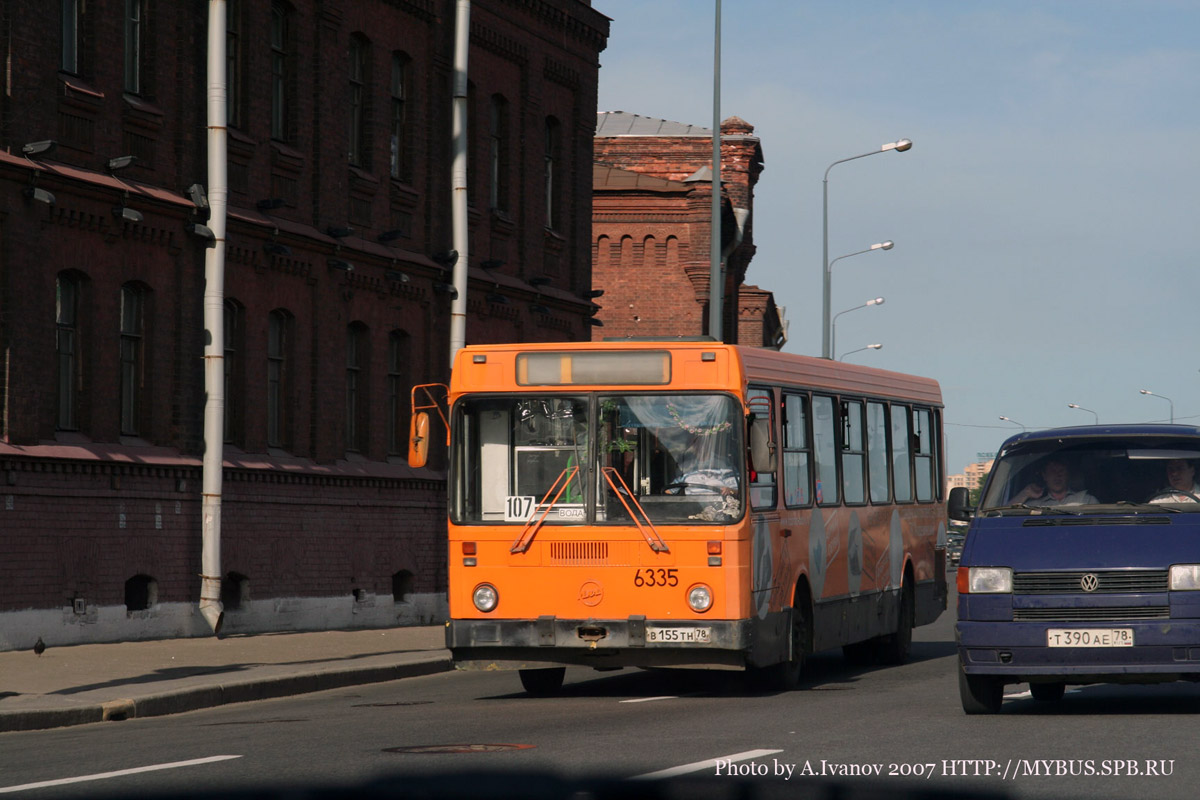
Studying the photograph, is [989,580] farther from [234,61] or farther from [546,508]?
[234,61]

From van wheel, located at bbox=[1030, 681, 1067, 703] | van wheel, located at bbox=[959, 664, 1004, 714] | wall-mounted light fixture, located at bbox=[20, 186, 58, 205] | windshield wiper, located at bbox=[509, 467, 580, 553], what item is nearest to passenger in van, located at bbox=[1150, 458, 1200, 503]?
van wheel, located at bbox=[959, 664, 1004, 714]

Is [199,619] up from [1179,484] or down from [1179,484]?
down

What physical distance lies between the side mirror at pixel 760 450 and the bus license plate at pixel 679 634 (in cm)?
136

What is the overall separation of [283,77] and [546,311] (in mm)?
10041

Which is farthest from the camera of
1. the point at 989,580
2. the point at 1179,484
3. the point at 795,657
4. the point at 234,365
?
the point at 234,365

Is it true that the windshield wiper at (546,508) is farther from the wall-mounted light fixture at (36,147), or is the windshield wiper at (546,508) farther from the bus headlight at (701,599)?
the wall-mounted light fixture at (36,147)

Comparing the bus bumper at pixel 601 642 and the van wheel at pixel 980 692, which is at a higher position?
the bus bumper at pixel 601 642

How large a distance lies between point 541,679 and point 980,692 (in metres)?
4.88

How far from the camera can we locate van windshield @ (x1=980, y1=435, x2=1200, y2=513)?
13.8 m

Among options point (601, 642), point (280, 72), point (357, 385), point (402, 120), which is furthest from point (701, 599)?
point (402, 120)

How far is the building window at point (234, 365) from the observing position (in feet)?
86.4

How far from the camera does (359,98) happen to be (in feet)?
99.9

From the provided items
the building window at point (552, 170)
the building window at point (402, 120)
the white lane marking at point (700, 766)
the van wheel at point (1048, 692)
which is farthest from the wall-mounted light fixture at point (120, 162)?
the building window at point (552, 170)

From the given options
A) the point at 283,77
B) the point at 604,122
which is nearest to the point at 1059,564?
the point at 283,77
